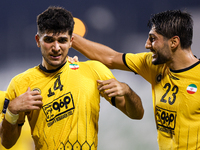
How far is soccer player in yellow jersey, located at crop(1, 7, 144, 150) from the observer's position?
4.51ft

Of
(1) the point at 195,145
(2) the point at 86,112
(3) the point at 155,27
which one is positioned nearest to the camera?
(2) the point at 86,112

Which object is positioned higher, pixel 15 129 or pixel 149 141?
pixel 15 129

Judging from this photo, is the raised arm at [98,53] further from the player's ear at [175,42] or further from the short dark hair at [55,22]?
the short dark hair at [55,22]

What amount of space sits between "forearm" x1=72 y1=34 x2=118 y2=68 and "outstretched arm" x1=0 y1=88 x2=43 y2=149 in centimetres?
74

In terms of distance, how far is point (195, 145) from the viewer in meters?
1.60

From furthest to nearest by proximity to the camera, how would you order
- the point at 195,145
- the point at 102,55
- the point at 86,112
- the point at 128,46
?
1. the point at 128,46
2. the point at 102,55
3. the point at 195,145
4. the point at 86,112

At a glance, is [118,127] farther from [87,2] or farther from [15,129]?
[15,129]

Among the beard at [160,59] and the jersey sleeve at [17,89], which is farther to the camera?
the beard at [160,59]

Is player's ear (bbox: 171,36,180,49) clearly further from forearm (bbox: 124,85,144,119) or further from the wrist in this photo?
the wrist

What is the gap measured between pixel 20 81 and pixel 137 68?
33.7 inches

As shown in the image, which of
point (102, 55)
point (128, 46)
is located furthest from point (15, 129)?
point (128, 46)

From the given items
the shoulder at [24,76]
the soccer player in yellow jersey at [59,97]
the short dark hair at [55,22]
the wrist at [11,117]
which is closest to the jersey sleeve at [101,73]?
the soccer player in yellow jersey at [59,97]

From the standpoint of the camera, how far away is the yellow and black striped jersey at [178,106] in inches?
63.7

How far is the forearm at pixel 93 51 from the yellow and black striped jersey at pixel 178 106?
42 centimetres
